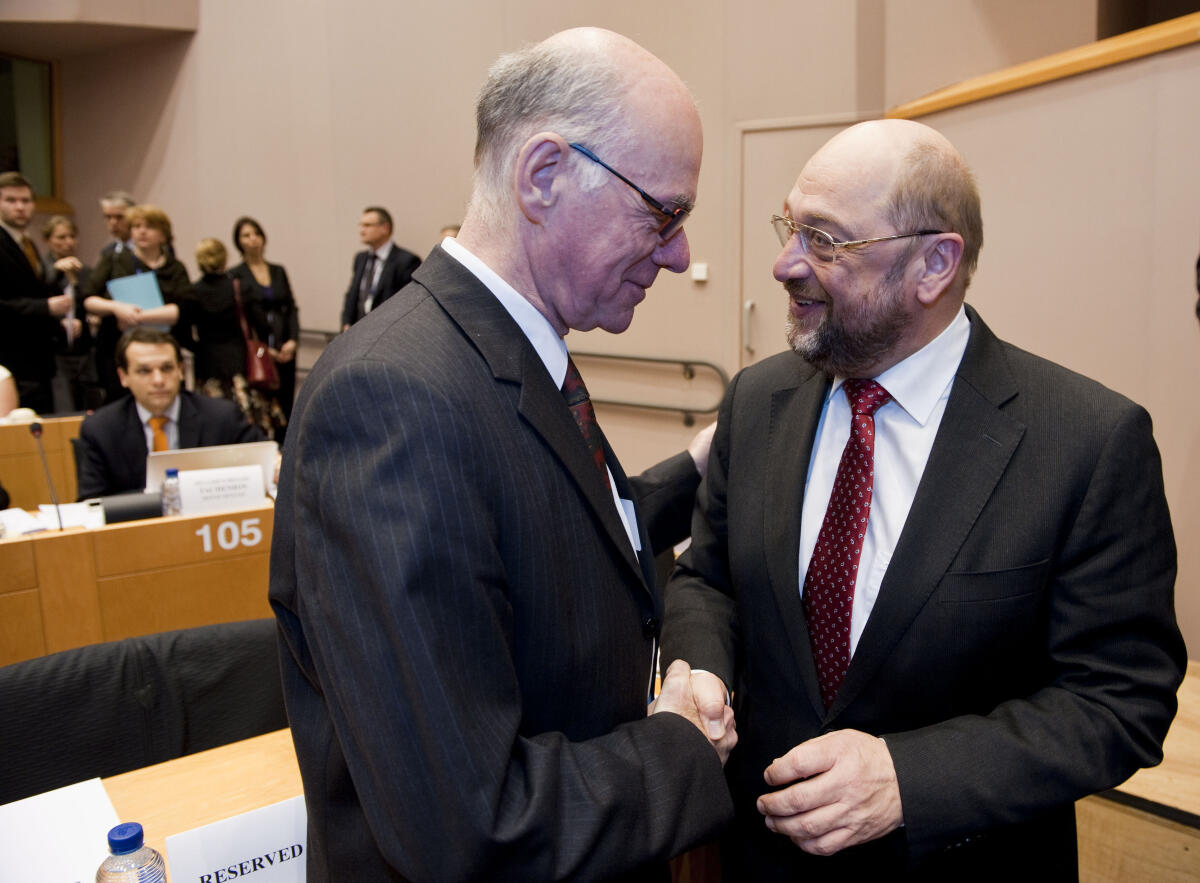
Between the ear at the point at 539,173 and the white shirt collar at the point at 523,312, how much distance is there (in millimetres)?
84

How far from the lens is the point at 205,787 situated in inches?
68.1

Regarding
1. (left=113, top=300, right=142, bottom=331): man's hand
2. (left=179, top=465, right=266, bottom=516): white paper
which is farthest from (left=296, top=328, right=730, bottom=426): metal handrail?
(left=179, top=465, right=266, bottom=516): white paper

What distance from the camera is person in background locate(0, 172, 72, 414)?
533 cm

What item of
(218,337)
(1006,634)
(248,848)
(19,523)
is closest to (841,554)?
(1006,634)

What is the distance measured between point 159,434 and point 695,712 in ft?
11.5

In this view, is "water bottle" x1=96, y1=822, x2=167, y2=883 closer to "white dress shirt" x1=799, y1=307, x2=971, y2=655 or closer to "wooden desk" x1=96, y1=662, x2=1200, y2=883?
"wooden desk" x1=96, y1=662, x2=1200, y2=883

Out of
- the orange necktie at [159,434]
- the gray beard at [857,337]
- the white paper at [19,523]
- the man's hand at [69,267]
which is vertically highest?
the man's hand at [69,267]

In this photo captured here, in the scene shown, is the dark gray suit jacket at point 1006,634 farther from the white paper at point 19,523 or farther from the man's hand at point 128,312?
the man's hand at point 128,312

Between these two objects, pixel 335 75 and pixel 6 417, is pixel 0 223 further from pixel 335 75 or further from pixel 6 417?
pixel 335 75

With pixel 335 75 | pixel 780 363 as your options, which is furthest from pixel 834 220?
pixel 335 75

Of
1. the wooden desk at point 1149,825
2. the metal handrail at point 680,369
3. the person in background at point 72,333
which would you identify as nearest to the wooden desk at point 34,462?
the person in background at point 72,333

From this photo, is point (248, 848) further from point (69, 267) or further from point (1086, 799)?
point (69, 267)

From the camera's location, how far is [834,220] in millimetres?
1429

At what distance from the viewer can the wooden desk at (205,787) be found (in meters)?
A: 1.61
